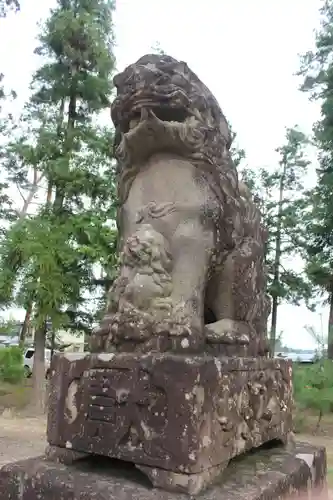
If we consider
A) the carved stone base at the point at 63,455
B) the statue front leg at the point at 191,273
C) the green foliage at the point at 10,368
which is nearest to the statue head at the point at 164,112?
the statue front leg at the point at 191,273

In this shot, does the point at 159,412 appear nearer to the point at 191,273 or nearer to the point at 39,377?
the point at 191,273

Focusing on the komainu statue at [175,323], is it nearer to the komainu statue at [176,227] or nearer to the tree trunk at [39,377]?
the komainu statue at [176,227]

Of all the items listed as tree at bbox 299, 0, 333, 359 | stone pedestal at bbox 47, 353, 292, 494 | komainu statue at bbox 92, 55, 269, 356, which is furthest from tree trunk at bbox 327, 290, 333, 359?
stone pedestal at bbox 47, 353, 292, 494

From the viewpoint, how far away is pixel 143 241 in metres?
2.06

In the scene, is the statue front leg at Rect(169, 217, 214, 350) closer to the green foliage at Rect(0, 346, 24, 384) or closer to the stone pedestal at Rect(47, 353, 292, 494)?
the stone pedestal at Rect(47, 353, 292, 494)

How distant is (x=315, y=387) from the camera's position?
8.09 m

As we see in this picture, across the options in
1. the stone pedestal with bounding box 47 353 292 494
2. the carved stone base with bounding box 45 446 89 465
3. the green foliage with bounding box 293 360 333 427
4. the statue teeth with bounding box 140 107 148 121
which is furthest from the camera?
the green foliage with bounding box 293 360 333 427

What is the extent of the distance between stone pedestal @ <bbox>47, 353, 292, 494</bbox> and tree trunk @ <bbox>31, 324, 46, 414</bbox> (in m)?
8.80

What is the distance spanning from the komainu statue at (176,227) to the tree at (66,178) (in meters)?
7.73

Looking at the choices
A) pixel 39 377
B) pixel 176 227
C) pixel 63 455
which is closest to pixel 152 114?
pixel 176 227

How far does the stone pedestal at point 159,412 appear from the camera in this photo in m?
1.74

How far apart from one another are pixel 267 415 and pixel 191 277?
2.47 ft

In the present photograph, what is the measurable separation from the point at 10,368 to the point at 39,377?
1335 mm

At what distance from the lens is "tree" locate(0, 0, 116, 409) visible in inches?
395
